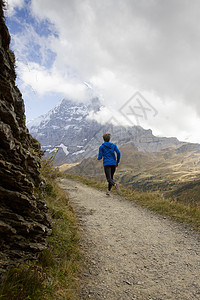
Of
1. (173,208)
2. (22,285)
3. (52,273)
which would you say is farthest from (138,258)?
(173,208)

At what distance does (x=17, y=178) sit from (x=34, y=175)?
2.60 feet

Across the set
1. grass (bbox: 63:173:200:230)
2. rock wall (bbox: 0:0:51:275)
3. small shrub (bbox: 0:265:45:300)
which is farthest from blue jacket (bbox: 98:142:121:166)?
small shrub (bbox: 0:265:45:300)

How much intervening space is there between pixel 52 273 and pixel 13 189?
173cm

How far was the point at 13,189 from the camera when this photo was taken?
330 cm

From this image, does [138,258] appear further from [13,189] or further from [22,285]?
[13,189]

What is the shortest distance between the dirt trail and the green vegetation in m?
0.34

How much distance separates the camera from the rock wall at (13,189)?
298 cm

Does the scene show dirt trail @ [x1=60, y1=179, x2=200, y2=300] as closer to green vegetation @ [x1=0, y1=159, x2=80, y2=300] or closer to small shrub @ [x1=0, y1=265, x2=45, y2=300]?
green vegetation @ [x1=0, y1=159, x2=80, y2=300]

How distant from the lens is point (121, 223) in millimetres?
6520

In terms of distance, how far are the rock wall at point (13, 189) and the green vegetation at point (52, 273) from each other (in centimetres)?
27

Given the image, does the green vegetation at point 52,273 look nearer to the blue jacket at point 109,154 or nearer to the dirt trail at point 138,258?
the dirt trail at point 138,258

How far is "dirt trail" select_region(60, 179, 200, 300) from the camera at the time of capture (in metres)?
3.29

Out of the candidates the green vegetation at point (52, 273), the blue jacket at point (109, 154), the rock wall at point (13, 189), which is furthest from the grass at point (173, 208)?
the rock wall at point (13, 189)

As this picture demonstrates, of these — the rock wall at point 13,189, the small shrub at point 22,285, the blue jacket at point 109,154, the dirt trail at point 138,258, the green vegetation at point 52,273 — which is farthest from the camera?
the blue jacket at point 109,154
